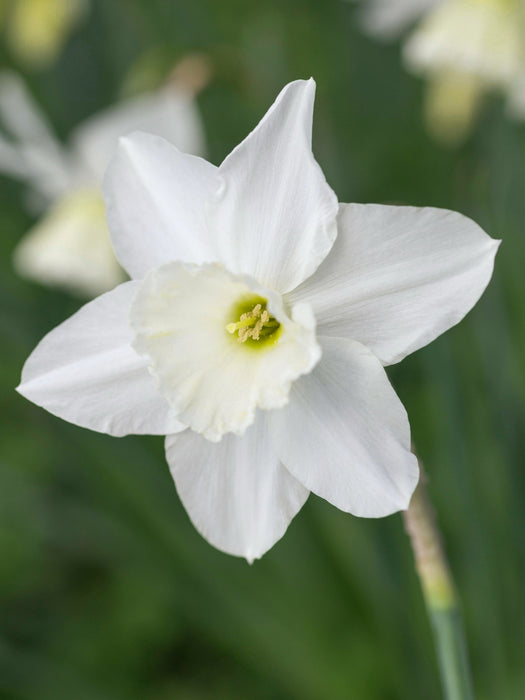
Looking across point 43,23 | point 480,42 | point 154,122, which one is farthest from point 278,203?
point 43,23

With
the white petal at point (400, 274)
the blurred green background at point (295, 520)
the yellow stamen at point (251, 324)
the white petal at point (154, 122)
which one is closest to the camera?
the white petal at point (400, 274)

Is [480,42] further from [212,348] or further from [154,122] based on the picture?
[212,348]

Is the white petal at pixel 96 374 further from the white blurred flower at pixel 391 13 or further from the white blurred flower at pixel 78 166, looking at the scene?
the white blurred flower at pixel 391 13

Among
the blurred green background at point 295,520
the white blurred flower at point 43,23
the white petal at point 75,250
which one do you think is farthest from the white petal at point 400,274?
the white blurred flower at point 43,23

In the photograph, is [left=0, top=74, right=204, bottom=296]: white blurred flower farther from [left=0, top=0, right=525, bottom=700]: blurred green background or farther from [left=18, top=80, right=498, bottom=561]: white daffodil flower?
[left=18, top=80, right=498, bottom=561]: white daffodil flower

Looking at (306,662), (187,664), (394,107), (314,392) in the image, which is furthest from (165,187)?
(394,107)

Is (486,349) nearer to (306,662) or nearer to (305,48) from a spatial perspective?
(306,662)

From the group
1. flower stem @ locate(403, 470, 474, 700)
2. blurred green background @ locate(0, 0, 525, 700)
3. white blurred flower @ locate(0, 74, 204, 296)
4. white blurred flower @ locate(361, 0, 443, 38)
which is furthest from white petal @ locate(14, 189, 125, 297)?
flower stem @ locate(403, 470, 474, 700)
